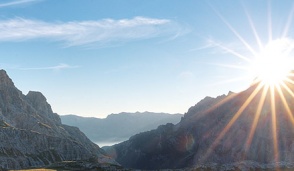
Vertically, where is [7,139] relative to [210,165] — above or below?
above

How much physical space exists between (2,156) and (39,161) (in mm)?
26562

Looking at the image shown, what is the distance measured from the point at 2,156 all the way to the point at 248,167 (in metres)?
124

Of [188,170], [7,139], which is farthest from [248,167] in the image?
[7,139]

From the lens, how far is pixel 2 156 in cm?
17750

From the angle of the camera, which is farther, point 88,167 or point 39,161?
point 39,161

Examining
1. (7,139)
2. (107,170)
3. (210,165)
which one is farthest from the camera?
(7,139)

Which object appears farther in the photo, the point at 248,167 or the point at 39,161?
the point at 39,161

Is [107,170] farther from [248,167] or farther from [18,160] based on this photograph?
[18,160]

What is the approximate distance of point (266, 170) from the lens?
126m

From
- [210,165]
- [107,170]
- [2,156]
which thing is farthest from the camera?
[2,156]

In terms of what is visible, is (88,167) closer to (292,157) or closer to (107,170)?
(107,170)

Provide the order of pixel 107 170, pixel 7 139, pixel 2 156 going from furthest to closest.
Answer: pixel 7 139 < pixel 2 156 < pixel 107 170

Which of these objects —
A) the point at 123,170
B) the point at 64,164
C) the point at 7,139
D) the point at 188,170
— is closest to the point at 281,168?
the point at 188,170

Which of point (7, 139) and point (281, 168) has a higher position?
point (7, 139)
